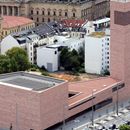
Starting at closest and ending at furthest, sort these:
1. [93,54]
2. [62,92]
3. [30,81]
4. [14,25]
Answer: [62,92], [30,81], [93,54], [14,25]

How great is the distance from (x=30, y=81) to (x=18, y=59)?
1754cm

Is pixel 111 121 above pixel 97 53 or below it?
below

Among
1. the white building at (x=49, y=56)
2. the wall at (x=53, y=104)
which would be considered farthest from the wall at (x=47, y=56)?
the wall at (x=53, y=104)

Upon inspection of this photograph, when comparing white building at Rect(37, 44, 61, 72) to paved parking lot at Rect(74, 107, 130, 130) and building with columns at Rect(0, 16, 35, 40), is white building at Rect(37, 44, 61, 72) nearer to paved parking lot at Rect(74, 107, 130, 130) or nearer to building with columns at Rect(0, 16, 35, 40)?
building with columns at Rect(0, 16, 35, 40)

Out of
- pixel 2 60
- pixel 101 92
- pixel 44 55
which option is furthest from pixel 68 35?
pixel 101 92

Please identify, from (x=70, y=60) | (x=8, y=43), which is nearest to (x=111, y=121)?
(x=70, y=60)

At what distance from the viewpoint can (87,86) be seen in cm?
6612

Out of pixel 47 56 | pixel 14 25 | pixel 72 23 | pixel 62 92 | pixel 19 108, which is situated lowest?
pixel 19 108

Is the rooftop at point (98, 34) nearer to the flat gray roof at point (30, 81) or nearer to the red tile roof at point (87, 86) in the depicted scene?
the red tile roof at point (87, 86)

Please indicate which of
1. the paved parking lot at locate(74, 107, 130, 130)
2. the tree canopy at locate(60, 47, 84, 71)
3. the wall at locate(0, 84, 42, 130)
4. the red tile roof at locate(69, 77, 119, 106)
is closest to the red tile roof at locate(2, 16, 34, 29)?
the tree canopy at locate(60, 47, 84, 71)

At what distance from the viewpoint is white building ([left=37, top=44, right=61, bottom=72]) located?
81.9 metres

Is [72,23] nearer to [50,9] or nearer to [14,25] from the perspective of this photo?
[14,25]

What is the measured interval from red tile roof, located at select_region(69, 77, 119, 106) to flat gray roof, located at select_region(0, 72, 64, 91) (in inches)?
138

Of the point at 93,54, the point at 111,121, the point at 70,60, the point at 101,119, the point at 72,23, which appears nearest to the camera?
the point at 111,121
